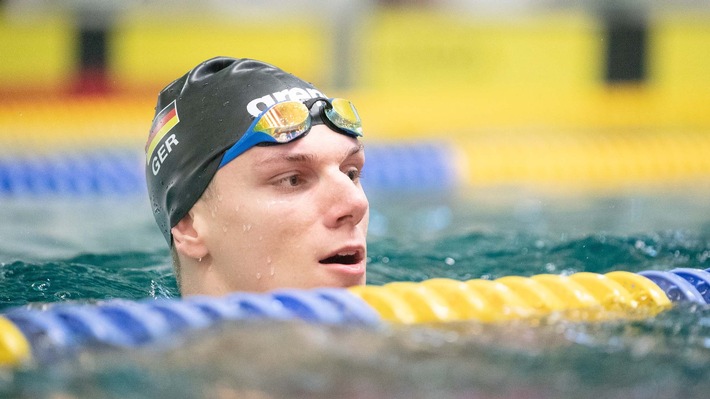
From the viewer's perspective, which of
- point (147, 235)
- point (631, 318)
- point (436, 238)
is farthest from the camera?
point (147, 235)

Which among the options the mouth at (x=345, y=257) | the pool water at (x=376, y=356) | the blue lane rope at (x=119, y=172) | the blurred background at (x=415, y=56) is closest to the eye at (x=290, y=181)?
the mouth at (x=345, y=257)

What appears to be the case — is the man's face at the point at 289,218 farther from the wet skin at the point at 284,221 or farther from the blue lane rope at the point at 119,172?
the blue lane rope at the point at 119,172

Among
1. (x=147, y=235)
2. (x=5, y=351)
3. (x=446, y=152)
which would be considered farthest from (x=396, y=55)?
(x=5, y=351)

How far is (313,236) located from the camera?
2.53 metres

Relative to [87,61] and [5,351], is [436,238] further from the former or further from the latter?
[87,61]

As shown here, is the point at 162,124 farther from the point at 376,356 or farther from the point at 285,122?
the point at 376,356

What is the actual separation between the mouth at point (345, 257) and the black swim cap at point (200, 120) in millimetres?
396

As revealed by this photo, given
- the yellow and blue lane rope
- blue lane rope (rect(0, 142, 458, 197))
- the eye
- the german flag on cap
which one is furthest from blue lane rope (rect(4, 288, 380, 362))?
blue lane rope (rect(0, 142, 458, 197))

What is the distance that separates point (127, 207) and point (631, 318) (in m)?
4.20

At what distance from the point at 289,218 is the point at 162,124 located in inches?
22.6

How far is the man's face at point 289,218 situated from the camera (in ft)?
8.32

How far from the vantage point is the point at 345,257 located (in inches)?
106

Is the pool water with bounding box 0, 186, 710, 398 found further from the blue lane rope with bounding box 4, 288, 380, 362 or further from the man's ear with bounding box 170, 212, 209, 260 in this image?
the man's ear with bounding box 170, 212, 209, 260

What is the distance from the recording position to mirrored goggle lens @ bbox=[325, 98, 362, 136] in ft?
8.89
